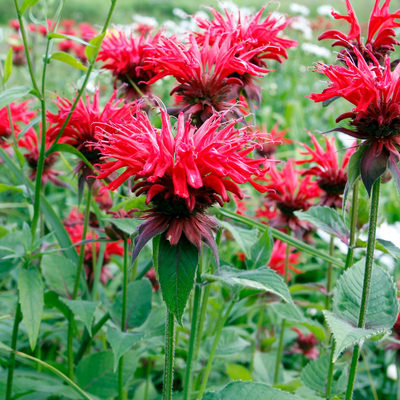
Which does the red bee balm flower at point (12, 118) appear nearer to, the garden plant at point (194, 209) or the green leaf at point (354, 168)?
the garden plant at point (194, 209)

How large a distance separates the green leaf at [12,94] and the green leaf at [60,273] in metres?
0.45

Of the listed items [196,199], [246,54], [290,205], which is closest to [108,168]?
[196,199]

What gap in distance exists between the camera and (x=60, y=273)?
1136 mm

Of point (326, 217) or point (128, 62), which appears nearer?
point (326, 217)

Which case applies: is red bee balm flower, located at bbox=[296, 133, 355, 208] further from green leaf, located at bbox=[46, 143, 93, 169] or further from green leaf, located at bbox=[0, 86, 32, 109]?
green leaf, located at bbox=[0, 86, 32, 109]

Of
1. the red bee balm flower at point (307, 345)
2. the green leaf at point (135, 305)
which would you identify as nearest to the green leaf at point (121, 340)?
the green leaf at point (135, 305)

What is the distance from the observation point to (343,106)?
12.9 ft

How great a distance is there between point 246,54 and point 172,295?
59 centimetres

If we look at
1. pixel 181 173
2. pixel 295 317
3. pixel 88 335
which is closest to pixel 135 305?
pixel 88 335

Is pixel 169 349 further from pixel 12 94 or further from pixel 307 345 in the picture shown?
pixel 307 345

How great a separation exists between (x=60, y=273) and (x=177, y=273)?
1.89ft

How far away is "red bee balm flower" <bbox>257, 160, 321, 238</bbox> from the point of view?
4.77 feet

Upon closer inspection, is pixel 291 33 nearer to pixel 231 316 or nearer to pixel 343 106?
pixel 343 106

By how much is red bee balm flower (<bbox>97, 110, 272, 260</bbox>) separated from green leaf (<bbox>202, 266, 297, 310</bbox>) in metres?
0.08
